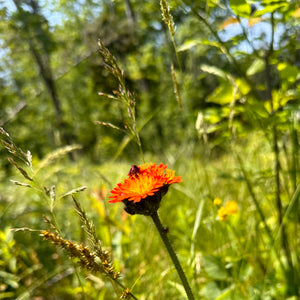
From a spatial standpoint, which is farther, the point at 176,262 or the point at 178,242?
the point at 178,242

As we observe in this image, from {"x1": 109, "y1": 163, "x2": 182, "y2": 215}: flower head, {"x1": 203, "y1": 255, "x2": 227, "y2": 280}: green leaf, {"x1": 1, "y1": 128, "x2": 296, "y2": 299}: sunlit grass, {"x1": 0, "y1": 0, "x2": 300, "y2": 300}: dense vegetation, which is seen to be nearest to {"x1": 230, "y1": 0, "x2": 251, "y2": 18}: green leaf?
{"x1": 0, "y1": 0, "x2": 300, "y2": 300}: dense vegetation

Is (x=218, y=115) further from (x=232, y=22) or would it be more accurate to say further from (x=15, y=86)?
(x=15, y=86)

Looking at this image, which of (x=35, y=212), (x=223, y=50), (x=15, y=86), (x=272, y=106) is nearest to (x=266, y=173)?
(x=272, y=106)

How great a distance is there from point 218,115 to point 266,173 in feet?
0.69

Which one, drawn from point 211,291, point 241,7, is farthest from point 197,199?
point 241,7

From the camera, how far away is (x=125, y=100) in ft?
1.57

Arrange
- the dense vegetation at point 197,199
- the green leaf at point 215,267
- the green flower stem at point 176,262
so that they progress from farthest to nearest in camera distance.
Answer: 1. the green leaf at point 215,267
2. the dense vegetation at point 197,199
3. the green flower stem at point 176,262

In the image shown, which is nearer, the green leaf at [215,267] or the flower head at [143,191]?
the flower head at [143,191]

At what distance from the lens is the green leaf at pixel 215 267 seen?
2.52 feet

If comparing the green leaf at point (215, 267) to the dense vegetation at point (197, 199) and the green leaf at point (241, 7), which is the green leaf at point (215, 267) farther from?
the green leaf at point (241, 7)

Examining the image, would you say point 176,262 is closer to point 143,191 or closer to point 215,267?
point 143,191

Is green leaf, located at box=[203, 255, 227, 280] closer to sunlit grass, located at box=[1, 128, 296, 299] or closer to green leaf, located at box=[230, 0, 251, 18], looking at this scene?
sunlit grass, located at box=[1, 128, 296, 299]

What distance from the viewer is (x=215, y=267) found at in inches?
30.9

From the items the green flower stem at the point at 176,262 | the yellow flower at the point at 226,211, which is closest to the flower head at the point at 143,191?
the green flower stem at the point at 176,262
